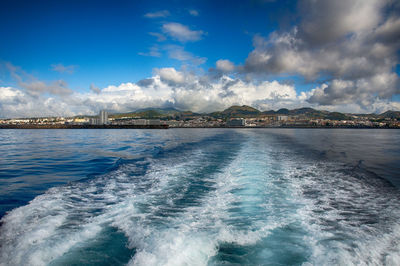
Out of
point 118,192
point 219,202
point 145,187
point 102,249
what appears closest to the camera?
point 102,249

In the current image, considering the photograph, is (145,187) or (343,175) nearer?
Result: (145,187)

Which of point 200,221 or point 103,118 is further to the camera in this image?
point 103,118

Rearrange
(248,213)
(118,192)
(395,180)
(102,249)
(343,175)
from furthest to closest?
(343,175), (395,180), (118,192), (248,213), (102,249)

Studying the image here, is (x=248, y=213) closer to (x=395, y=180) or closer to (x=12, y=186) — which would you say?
(x=395, y=180)

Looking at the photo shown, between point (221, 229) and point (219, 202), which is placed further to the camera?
point (219, 202)

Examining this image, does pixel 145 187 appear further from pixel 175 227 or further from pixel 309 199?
pixel 309 199

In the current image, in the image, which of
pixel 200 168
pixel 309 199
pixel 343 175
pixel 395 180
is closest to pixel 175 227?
pixel 309 199

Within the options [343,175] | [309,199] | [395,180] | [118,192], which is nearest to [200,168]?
[118,192]

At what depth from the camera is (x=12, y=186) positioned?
26.8 feet

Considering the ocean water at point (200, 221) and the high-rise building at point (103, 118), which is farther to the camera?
the high-rise building at point (103, 118)

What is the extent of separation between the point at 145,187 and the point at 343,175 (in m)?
9.15

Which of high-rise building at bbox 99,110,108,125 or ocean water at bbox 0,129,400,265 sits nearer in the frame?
ocean water at bbox 0,129,400,265

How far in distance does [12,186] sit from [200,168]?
26.6ft

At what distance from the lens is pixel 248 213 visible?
5512mm
